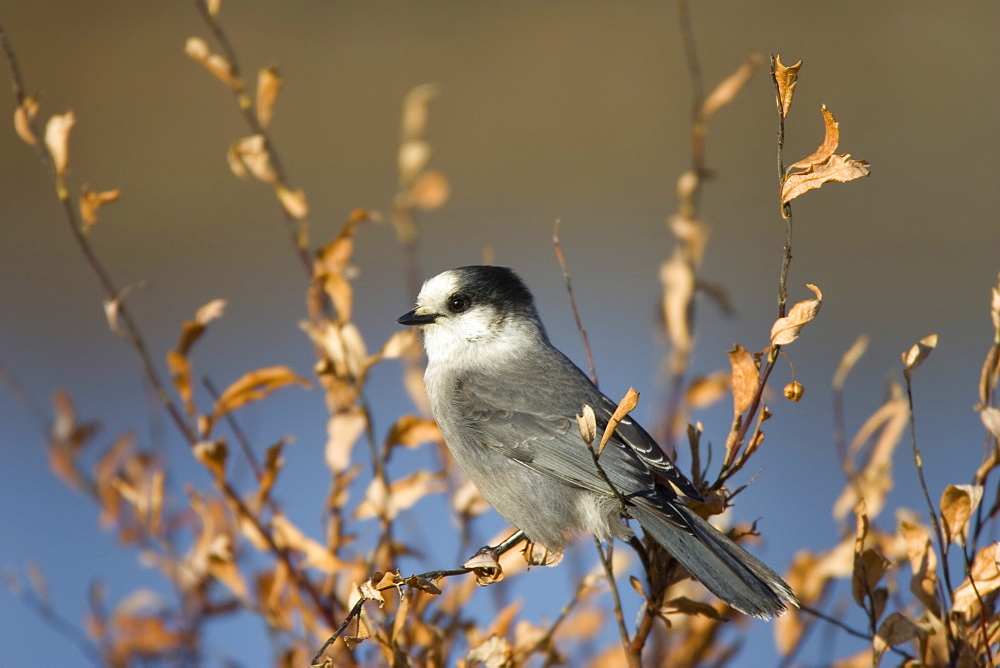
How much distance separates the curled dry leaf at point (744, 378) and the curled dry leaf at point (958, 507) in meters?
0.34

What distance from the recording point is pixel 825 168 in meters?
1.43

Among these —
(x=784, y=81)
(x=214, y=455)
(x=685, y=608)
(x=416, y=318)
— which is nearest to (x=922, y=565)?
(x=685, y=608)

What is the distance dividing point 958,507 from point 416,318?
1.42 meters

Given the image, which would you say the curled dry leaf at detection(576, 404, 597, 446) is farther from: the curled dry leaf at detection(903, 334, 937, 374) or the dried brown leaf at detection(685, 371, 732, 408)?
the dried brown leaf at detection(685, 371, 732, 408)

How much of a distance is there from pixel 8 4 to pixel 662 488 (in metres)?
5.25

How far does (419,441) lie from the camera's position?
1943 mm

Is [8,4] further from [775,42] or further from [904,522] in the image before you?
[904,522]

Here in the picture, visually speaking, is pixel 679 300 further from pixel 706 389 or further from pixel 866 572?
pixel 866 572

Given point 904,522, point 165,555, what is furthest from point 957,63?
point 165,555

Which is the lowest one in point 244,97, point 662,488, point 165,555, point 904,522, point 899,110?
point 165,555

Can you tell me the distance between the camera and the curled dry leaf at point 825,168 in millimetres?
1405

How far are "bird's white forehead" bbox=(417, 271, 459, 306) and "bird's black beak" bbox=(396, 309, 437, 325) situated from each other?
40 millimetres

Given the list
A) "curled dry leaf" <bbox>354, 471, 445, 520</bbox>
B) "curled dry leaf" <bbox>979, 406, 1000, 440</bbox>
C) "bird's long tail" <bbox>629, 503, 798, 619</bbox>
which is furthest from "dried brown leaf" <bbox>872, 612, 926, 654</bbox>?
"curled dry leaf" <bbox>354, 471, 445, 520</bbox>

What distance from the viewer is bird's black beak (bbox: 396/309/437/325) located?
97.3 inches
